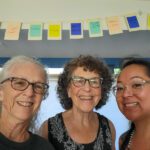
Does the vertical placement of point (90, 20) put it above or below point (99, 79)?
above

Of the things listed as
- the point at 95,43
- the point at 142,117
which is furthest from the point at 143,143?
the point at 95,43

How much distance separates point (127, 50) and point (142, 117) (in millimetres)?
1717

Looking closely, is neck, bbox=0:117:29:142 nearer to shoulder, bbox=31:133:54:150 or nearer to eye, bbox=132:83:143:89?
shoulder, bbox=31:133:54:150

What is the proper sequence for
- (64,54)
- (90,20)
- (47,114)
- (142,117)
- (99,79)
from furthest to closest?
1. (64,54)
2. (47,114)
3. (90,20)
4. (99,79)
5. (142,117)

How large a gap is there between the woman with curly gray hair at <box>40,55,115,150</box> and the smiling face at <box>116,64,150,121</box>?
17 cm

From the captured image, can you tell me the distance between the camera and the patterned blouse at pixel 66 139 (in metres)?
1.68

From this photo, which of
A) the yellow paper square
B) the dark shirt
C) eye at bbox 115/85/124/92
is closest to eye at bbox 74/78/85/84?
eye at bbox 115/85/124/92

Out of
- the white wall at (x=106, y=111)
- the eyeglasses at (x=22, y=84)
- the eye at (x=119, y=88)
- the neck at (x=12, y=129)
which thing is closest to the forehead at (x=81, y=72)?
the eye at (x=119, y=88)

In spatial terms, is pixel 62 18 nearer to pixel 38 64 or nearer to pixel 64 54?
pixel 64 54

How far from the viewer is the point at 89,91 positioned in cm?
166

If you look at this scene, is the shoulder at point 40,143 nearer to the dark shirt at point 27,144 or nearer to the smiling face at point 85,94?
the dark shirt at point 27,144

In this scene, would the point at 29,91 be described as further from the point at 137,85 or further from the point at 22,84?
the point at 137,85

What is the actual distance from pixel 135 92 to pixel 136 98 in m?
0.03

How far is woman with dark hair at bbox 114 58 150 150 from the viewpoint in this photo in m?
1.55
